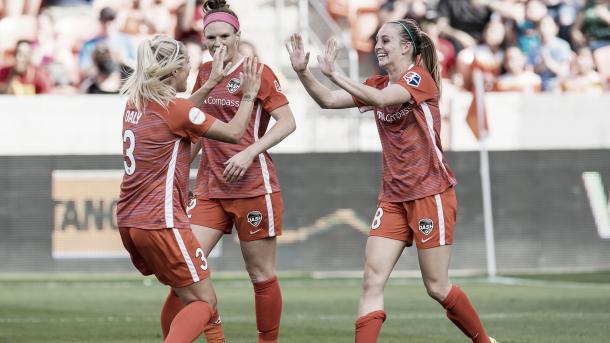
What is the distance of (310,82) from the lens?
8.04m

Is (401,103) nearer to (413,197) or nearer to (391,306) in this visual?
(413,197)

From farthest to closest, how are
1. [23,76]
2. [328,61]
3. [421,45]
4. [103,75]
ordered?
[103,75] → [23,76] → [421,45] → [328,61]

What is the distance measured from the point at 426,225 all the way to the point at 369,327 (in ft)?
2.55

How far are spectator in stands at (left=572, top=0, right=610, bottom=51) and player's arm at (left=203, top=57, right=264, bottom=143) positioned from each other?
50.9ft

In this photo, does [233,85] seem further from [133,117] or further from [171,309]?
[171,309]

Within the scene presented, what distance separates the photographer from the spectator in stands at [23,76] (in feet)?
64.0

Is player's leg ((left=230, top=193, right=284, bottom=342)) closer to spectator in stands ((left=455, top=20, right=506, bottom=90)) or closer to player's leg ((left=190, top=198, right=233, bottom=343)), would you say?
player's leg ((left=190, top=198, right=233, bottom=343))

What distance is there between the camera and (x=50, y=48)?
66.7 ft

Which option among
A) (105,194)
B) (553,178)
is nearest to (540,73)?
(553,178)

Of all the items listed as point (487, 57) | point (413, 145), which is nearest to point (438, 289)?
point (413, 145)

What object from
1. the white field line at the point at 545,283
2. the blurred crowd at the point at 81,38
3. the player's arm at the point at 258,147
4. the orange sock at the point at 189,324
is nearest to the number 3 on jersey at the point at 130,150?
the orange sock at the point at 189,324

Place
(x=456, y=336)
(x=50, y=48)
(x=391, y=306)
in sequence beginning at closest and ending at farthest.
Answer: (x=456, y=336), (x=391, y=306), (x=50, y=48)

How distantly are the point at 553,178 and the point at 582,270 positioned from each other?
4.77ft

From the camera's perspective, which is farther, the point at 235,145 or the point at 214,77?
the point at 235,145
